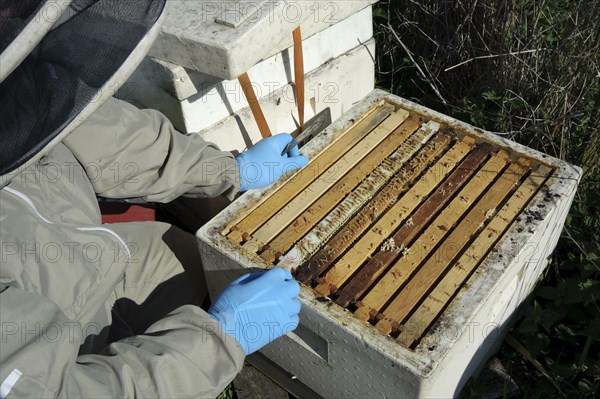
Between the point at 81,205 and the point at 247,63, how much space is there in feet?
2.27

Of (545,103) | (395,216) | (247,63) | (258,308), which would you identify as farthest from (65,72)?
(545,103)

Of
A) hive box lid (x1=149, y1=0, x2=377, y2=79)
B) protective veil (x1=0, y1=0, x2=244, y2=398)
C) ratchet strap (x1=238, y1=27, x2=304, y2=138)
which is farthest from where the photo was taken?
ratchet strap (x1=238, y1=27, x2=304, y2=138)

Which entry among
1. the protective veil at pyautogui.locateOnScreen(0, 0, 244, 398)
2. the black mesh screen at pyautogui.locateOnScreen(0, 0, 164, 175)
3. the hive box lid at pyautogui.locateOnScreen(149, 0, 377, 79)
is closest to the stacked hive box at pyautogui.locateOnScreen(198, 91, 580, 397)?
the protective veil at pyautogui.locateOnScreen(0, 0, 244, 398)

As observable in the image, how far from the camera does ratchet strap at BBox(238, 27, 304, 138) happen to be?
7.01 feet

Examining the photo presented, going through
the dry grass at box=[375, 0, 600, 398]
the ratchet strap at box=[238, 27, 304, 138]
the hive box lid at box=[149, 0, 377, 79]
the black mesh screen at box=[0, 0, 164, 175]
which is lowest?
the dry grass at box=[375, 0, 600, 398]

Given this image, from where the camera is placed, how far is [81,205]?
6.07ft

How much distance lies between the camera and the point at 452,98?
3.12m

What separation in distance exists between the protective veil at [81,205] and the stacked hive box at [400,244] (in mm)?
297

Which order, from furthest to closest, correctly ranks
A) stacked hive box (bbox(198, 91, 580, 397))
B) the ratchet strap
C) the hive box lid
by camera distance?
the ratchet strap < the hive box lid < stacked hive box (bbox(198, 91, 580, 397))

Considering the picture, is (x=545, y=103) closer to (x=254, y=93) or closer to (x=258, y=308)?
(x=254, y=93)

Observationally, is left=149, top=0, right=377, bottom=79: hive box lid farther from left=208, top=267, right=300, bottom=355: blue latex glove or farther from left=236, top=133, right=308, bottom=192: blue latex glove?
left=208, top=267, right=300, bottom=355: blue latex glove

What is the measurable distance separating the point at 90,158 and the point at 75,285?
49 cm

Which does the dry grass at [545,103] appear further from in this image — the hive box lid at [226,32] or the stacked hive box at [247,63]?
the hive box lid at [226,32]

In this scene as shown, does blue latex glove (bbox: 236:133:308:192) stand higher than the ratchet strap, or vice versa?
the ratchet strap
